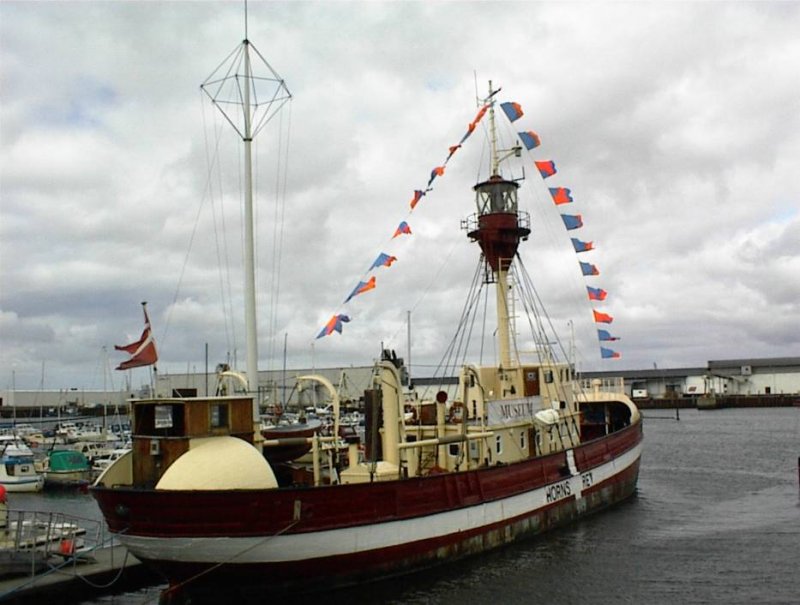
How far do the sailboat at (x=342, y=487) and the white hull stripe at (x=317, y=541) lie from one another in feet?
0.12

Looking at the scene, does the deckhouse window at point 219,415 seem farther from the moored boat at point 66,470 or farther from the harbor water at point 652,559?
the moored boat at point 66,470

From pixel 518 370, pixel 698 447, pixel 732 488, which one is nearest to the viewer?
pixel 518 370

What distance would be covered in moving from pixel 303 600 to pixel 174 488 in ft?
15.0

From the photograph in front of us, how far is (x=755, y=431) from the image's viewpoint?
7762 centimetres

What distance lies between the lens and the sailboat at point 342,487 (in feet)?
58.6

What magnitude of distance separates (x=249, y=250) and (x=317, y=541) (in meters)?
8.64

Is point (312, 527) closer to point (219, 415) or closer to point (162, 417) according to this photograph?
point (219, 415)

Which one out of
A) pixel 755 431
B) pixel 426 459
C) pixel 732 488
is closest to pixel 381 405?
pixel 426 459

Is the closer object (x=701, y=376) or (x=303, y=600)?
(x=303, y=600)

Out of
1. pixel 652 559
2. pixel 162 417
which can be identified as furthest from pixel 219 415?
pixel 652 559

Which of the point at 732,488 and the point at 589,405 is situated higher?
the point at 589,405

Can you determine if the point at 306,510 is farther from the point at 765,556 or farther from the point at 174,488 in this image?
the point at 765,556

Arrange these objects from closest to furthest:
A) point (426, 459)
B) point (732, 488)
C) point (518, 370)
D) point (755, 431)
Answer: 1. point (426, 459)
2. point (518, 370)
3. point (732, 488)
4. point (755, 431)

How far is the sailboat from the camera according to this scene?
17859 mm
